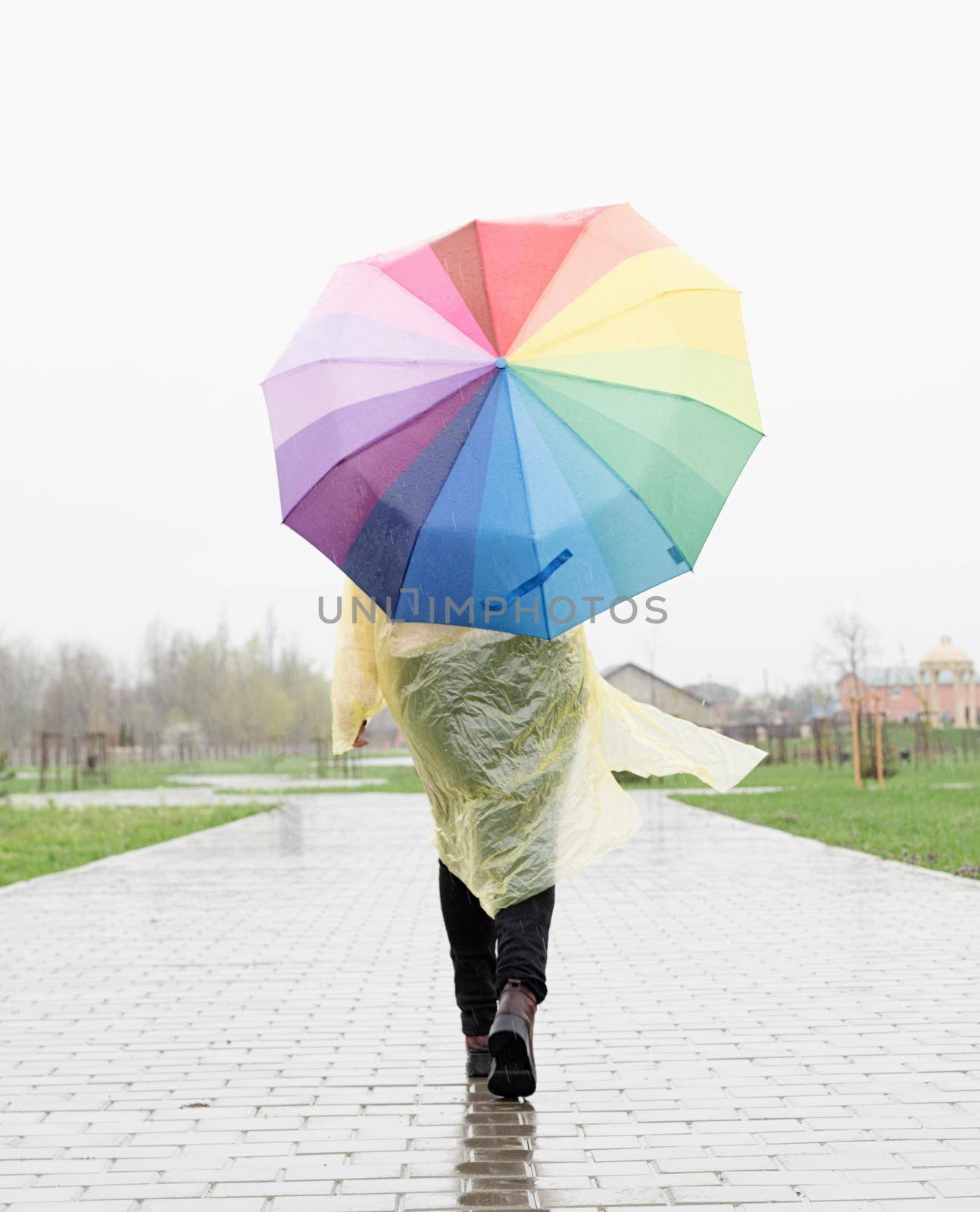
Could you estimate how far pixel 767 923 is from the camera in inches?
299

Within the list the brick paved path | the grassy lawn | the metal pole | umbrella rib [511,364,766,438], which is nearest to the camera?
the brick paved path

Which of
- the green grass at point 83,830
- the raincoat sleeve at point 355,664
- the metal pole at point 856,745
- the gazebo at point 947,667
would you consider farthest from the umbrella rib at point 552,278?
the gazebo at point 947,667

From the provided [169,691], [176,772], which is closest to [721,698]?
[169,691]

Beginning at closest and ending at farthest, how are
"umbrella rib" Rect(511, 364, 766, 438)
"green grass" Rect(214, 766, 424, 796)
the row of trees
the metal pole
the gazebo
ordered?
1. "umbrella rib" Rect(511, 364, 766, 438)
2. the metal pole
3. "green grass" Rect(214, 766, 424, 796)
4. the row of trees
5. the gazebo

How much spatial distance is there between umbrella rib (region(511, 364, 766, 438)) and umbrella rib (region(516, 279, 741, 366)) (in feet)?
0.09

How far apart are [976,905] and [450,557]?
19.1 ft

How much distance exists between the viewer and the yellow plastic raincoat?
12.5ft

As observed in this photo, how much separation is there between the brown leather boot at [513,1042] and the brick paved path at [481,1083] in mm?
120

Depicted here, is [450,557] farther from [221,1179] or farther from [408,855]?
[408,855]

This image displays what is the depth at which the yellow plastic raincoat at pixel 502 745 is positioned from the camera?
380 cm

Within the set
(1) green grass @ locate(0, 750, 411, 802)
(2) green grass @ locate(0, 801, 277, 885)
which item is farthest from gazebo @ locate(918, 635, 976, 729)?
(2) green grass @ locate(0, 801, 277, 885)

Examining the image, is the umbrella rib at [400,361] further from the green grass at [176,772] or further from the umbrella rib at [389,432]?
the green grass at [176,772]

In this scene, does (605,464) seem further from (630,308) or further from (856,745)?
(856,745)

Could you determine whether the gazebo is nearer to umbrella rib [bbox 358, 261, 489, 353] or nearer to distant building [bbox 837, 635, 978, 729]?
distant building [bbox 837, 635, 978, 729]
